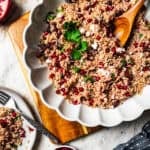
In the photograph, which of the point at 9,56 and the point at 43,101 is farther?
the point at 9,56

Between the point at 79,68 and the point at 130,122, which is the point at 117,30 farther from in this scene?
the point at 130,122

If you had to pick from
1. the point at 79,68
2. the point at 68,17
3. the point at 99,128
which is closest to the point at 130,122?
the point at 99,128

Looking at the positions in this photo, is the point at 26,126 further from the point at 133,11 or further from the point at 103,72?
the point at 133,11

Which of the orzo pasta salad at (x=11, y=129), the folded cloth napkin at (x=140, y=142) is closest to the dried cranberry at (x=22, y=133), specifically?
the orzo pasta salad at (x=11, y=129)

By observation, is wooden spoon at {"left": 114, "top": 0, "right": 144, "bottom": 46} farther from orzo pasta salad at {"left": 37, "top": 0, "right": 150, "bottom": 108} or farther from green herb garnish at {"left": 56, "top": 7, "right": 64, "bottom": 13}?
green herb garnish at {"left": 56, "top": 7, "right": 64, "bottom": 13}

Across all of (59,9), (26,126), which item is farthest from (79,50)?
(26,126)

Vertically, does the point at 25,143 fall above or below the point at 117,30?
below
